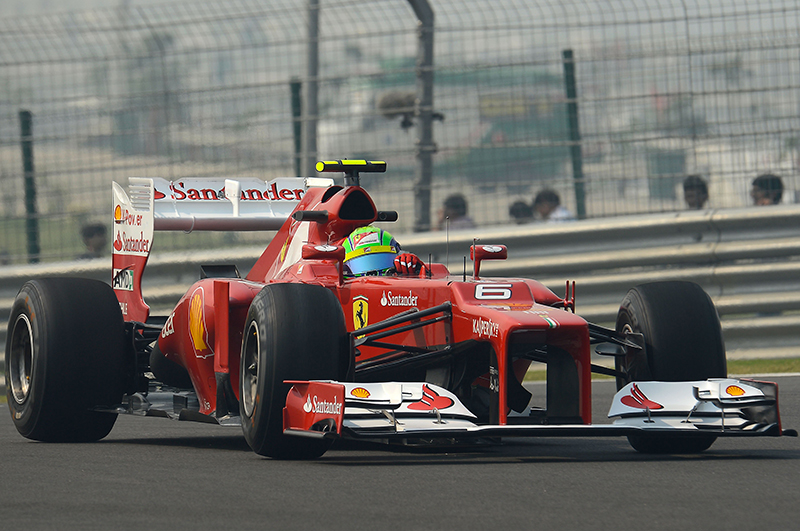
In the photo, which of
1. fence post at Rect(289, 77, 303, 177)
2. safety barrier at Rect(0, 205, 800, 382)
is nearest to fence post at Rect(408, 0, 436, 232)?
safety barrier at Rect(0, 205, 800, 382)

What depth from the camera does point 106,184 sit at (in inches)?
510

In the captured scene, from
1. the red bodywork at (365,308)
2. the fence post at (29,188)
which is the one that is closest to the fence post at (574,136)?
the red bodywork at (365,308)

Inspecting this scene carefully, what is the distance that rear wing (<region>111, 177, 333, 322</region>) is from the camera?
9773 mm

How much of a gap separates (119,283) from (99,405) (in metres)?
1.69

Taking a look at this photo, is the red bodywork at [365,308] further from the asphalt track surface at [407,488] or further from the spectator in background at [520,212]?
the spectator in background at [520,212]

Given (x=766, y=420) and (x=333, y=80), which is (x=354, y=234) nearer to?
(x=766, y=420)

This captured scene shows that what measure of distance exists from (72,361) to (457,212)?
196 inches

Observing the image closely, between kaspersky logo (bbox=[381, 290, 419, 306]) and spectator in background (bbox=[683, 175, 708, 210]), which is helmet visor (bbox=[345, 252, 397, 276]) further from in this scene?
spectator in background (bbox=[683, 175, 708, 210])

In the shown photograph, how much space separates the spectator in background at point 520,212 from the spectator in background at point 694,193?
4.47 ft

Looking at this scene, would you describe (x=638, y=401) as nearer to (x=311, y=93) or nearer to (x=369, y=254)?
(x=369, y=254)

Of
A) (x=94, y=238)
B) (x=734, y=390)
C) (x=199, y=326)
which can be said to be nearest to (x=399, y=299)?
(x=199, y=326)

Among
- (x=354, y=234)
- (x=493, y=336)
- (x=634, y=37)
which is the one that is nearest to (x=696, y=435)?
(x=493, y=336)

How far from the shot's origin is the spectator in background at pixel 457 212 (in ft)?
41.6

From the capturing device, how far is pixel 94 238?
12852 millimetres
